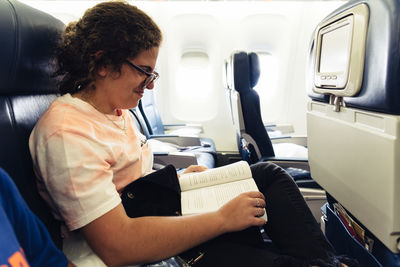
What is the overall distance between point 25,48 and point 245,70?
62.8 inches

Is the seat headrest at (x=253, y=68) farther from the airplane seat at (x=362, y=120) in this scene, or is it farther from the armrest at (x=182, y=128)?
the armrest at (x=182, y=128)

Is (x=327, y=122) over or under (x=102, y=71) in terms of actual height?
under

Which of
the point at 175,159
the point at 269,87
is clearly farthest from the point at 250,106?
the point at 269,87

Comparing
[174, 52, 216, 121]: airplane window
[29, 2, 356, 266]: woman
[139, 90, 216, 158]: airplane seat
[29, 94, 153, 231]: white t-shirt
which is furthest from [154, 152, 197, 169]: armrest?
[174, 52, 216, 121]: airplane window

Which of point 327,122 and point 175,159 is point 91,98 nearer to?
point 327,122

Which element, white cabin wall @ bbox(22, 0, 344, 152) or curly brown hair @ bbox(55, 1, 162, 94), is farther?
white cabin wall @ bbox(22, 0, 344, 152)

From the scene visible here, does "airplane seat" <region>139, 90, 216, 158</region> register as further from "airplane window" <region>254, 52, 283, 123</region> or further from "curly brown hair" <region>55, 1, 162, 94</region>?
"curly brown hair" <region>55, 1, 162, 94</region>

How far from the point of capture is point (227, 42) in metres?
4.01

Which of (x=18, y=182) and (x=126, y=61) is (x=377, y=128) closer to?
(x=126, y=61)

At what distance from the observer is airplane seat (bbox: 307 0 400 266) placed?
68cm

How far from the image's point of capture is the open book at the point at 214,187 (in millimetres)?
1080

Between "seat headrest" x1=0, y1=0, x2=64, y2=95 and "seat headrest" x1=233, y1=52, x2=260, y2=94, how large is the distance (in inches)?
53.9

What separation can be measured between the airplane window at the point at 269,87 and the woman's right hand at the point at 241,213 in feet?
11.8

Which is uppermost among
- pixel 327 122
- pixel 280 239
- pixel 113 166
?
pixel 327 122
